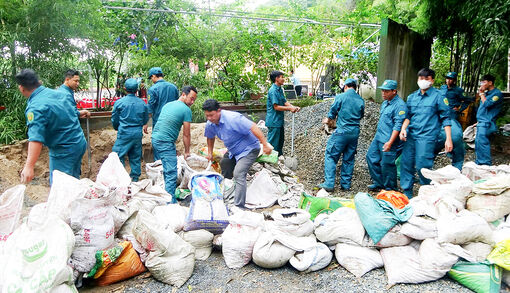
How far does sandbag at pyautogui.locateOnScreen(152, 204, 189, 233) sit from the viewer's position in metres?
3.33

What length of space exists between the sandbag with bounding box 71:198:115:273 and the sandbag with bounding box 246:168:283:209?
6.69ft

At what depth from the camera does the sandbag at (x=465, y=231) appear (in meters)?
2.69

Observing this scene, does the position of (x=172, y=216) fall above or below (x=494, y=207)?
below

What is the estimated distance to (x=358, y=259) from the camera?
285cm

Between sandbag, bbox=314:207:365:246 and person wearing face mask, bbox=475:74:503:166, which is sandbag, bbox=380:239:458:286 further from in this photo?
person wearing face mask, bbox=475:74:503:166

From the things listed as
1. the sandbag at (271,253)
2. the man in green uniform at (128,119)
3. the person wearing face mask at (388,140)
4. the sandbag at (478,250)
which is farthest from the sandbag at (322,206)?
the man in green uniform at (128,119)

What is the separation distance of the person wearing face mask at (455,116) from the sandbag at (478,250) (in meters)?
2.32

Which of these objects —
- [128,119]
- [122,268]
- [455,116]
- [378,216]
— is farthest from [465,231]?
[455,116]

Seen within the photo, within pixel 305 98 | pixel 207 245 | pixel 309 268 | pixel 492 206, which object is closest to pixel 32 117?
pixel 207 245

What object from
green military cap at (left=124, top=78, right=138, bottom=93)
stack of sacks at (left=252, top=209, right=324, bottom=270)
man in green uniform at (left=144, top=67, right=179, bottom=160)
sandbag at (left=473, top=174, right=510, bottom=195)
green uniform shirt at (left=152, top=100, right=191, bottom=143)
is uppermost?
green military cap at (left=124, top=78, right=138, bottom=93)

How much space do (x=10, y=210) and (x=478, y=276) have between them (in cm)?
334

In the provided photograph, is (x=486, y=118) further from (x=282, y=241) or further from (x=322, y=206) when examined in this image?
(x=282, y=241)

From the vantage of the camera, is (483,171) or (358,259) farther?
(483,171)

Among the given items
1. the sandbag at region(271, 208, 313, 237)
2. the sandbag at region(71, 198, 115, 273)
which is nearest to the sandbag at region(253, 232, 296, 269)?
the sandbag at region(271, 208, 313, 237)
